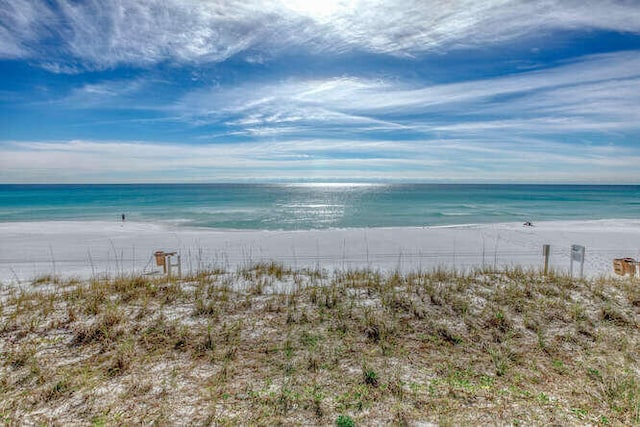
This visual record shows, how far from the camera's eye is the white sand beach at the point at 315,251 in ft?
40.3

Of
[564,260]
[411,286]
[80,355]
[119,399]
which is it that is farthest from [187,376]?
[564,260]

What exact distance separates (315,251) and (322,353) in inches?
435

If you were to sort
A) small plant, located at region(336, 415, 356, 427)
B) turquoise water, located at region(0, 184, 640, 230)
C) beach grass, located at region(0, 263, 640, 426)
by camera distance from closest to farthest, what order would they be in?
small plant, located at region(336, 415, 356, 427)
beach grass, located at region(0, 263, 640, 426)
turquoise water, located at region(0, 184, 640, 230)

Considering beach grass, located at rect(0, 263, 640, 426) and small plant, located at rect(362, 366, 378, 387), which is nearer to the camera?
beach grass, located at rect(0, 263, 640, 426)

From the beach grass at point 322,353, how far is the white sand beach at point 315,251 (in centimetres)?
415

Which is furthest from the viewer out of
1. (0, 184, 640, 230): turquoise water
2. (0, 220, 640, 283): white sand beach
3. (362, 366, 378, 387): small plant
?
(0, 184, 640, 230): turquoise water

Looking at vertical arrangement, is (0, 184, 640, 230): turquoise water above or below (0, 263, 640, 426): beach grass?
below

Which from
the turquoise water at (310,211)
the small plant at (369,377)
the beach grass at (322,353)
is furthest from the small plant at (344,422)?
the turquoise water at (310,211)

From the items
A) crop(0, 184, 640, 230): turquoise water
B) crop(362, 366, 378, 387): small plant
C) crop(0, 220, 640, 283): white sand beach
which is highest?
crop(362, 366, 378, 387): small plant

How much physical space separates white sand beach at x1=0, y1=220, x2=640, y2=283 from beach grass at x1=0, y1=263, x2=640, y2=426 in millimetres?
4148

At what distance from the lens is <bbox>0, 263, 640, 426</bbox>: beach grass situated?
355cm

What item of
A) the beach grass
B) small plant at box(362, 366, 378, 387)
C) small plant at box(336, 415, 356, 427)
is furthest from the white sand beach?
small plant at box(336, 415, 356, 427)

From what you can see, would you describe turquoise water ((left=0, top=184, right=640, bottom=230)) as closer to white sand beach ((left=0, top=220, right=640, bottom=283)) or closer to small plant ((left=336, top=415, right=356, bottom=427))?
white sand beach ((left=0, top=220, right=640, bottom=283))

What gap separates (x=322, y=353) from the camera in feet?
15.3
